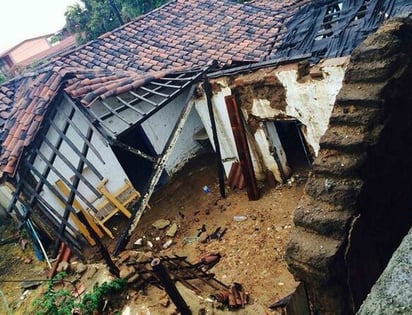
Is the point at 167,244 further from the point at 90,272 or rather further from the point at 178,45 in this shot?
the point at 178,45

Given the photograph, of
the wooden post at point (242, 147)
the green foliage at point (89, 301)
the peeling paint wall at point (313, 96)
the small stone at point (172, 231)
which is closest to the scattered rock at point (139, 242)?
the small stone at point (172, 231)

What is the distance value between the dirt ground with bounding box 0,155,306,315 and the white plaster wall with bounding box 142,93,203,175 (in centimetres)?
38

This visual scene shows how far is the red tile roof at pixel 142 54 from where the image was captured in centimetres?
775

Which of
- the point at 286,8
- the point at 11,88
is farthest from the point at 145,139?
the point at 286,8

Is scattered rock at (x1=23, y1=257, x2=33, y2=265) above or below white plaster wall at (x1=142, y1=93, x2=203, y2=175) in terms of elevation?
below

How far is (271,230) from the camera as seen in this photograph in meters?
7.02

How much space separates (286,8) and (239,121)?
575cm

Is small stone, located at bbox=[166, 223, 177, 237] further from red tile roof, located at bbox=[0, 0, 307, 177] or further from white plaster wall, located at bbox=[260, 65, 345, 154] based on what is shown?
white plaster wall, located at bbox=[260, 65, 345, 154]

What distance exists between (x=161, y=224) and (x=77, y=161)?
2842mm

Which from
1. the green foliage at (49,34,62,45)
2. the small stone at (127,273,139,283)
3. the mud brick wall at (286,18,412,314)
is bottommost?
the small stone at (127,273,139,283)

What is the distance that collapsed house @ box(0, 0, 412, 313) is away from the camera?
6512mm

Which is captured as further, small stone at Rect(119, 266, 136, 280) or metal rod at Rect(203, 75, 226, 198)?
metal rod at Rect(203, 75, 226, 198)

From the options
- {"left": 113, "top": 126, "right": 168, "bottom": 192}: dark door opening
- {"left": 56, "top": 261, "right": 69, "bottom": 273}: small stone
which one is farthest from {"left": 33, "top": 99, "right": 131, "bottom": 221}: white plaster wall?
{"left": 56, "top": 261, "right": 69, "bottom": 273}: small stone

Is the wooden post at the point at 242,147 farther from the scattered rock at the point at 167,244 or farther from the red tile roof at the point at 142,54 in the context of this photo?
the scattered rock at the point at 167,244
